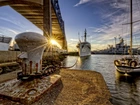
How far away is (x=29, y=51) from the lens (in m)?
3.54

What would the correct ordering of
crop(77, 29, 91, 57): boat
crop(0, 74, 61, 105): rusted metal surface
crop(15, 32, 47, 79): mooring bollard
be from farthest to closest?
crop(77, 29, 91, 57): boat → crop(15, 32, 47, 79): mooring bollard → crop(0, 74, 61, 105): rusted metal surface

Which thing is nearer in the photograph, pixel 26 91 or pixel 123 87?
pixel 26 91

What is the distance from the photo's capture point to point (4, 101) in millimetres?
2580

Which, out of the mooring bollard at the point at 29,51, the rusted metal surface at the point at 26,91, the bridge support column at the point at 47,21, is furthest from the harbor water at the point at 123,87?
the bridge support column at the point at 47,21

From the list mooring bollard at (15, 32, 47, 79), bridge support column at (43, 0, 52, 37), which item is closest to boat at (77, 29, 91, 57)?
bridge support column at (43, 0, 52, 37)

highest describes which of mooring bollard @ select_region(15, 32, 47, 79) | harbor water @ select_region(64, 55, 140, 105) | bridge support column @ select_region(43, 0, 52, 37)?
bridge support column @ select_region(43, 0, 52, 37)

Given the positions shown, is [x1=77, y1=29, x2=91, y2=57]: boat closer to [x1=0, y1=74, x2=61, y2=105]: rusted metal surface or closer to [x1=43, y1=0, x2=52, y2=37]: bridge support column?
[x1=43, y1=0, x2=52, y2=37]: bridge support column

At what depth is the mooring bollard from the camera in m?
3.37

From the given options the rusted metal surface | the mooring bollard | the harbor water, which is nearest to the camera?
the rusted metal surface

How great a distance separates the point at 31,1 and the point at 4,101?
978cm

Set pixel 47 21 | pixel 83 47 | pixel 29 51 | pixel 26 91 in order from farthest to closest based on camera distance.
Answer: pixel 83 47 → pixel 47 21 → pixel 29 51 → pixel 26 91

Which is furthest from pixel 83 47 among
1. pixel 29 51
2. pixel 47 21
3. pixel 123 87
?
pixel 29 51

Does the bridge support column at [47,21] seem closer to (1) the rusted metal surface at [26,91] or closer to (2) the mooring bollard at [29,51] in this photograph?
(2) the mooring bollard at [29,51]

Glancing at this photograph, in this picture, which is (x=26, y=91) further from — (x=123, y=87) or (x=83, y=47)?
(x=83, y=47)
